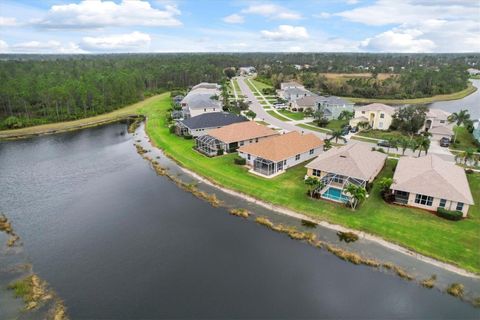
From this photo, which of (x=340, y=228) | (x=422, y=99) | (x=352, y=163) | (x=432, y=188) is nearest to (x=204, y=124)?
(x=352, y=163)

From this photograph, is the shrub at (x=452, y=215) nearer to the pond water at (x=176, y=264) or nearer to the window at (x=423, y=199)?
the window at (x=423, y=199)

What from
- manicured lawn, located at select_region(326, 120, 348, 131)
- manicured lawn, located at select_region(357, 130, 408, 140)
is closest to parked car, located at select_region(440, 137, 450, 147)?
manicured lawn, located at select_region(357, 130, 408, 140)

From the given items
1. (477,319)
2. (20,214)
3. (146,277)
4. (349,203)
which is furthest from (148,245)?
(477,319)


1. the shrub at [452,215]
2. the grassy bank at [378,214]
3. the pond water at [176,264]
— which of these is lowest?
the pond water at [176,264]

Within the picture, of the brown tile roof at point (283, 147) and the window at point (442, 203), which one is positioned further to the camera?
the brown tile roof at point (283, 147)

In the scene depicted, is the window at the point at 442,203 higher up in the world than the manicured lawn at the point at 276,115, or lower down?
lower down

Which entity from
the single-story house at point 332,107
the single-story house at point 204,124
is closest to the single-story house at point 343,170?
the single-story house at point 204,124

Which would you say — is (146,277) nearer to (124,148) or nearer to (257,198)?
(257,198)
